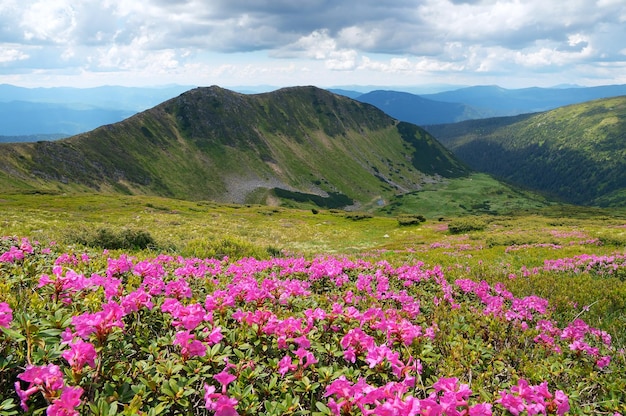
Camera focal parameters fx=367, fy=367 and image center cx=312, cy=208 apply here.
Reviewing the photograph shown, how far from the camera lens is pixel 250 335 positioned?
14.5 ft

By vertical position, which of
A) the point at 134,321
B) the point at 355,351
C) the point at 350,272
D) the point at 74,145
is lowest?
the point at 350,272

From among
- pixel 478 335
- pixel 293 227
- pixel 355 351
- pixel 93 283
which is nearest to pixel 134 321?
pixel 93 283

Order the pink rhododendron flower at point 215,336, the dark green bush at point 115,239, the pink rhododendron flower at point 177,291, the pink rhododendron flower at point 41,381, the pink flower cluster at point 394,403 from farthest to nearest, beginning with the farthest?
1. the dark green bush at point 115,239
2. the pink rhododendron flower at point 177,291
3. the pink rhododendron flower at point 215,336
4. the pink flower cluster at point 394,403
5. the pink rhododendron flower at point 41,381

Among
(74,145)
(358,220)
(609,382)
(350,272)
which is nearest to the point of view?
(609,382)

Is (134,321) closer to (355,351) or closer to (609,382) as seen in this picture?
(355,351)

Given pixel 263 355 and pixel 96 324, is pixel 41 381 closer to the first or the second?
pixel 96 324

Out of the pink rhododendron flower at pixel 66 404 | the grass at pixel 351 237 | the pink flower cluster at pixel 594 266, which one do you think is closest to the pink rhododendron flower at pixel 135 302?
the pink rhododendron flower at pixel 66 404

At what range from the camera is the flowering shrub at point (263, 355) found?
3184mm

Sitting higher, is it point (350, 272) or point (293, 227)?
point (350, 272)

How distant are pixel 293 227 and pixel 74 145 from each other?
14478 centimetres

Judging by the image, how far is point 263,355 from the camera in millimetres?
4430

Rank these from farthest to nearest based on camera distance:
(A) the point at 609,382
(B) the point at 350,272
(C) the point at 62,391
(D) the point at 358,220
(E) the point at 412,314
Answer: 1. (D) the point at 358,220
2. (B) the point at 350,272
3. (E) the point at 412,314
4. (A) the point at 609,382
5. (C) the point at 62,391

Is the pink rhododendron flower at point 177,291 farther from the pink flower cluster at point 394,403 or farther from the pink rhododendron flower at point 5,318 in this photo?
the pink flower cluster at point 394,403

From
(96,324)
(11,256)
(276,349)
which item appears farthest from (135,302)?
(11,256)
